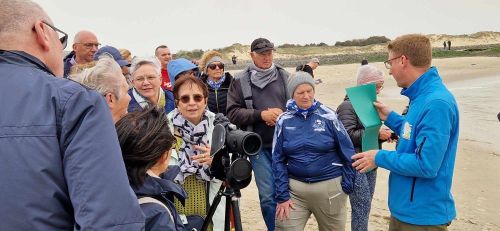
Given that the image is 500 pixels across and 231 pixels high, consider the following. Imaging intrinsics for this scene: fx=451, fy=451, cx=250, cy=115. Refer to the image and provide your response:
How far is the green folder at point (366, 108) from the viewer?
319 cm

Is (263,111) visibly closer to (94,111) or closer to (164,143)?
(164,143)

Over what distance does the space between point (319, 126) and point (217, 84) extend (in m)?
1.73

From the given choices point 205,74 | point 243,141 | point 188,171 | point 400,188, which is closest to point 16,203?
point 243,141

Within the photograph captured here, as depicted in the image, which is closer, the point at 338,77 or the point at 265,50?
the point at 265,50

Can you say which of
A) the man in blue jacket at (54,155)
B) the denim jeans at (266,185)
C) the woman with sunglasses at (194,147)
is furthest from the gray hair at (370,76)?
the man in blue jacket at (54,155)

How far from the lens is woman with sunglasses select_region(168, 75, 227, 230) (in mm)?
3117

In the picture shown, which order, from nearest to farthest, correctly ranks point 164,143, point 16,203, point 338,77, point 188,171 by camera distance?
point 16,203 → point 164,143 → point 188,171 → point 338,77

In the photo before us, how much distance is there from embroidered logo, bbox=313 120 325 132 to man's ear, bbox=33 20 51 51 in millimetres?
2450

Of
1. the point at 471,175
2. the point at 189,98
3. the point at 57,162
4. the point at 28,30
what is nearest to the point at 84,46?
the point at 189,98

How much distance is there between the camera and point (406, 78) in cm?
290

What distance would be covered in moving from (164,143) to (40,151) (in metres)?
0.77

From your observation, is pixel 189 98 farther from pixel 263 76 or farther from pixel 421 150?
pixel 421 150

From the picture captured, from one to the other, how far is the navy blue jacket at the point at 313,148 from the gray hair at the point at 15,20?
2.48m

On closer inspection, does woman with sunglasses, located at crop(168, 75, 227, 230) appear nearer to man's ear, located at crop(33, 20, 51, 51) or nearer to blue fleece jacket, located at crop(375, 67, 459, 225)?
blue fleece jacket, located at crop(375, 67, 459, 225)
